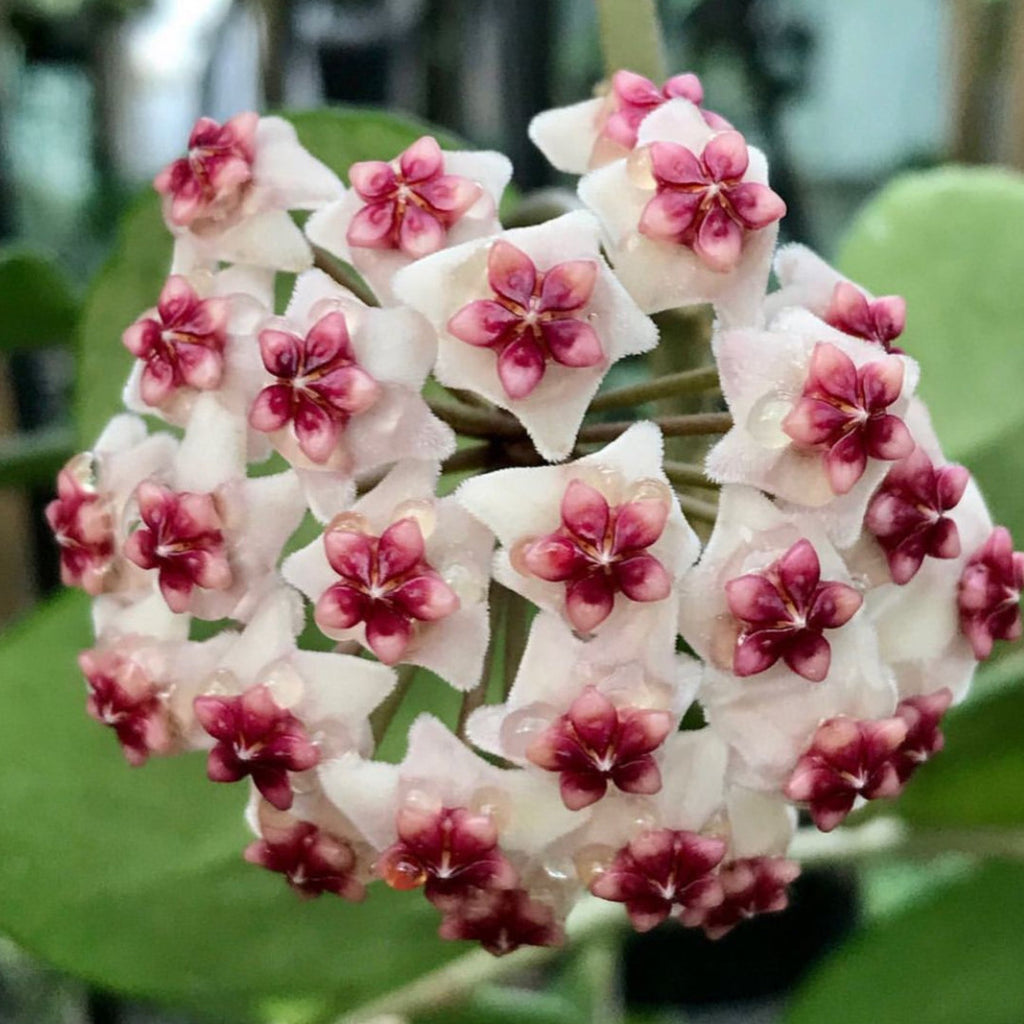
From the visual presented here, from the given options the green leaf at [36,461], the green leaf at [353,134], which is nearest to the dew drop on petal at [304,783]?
the green leaf at [353,134]

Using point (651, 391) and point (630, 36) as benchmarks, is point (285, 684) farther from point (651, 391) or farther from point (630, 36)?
point (630, 36)

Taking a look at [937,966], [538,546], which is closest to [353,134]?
[538,546]

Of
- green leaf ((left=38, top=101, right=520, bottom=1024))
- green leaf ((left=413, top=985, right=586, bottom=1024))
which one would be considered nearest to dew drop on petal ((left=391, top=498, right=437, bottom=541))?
green leaf ((left=38, top=101, right=520, bottom=1024))

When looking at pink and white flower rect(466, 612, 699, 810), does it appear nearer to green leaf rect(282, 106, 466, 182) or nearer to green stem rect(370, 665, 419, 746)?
green stem rect(370, 665, 419, 746)

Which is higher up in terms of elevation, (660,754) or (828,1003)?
(660,754)

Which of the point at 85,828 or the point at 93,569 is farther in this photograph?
the point at 85,828

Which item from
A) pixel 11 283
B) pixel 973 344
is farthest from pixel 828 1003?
pixel 11 283

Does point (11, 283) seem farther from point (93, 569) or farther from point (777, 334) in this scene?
point (777, 334)
